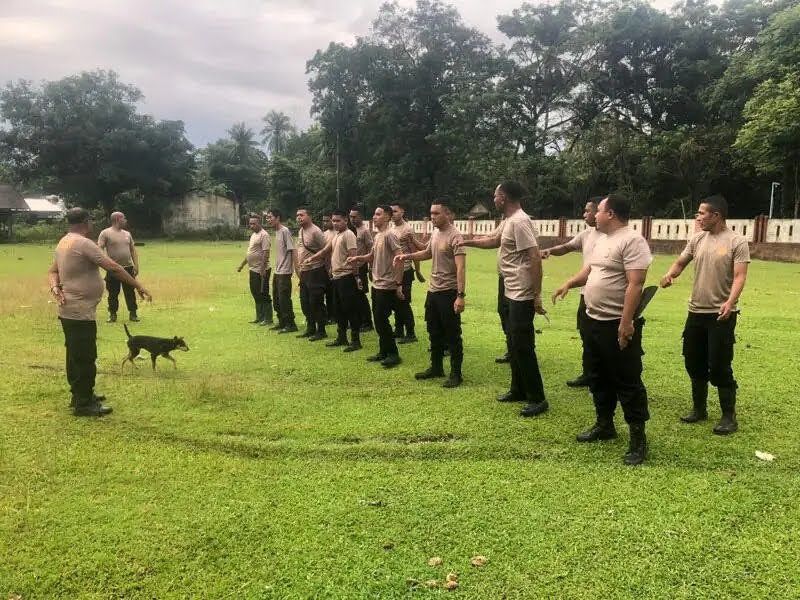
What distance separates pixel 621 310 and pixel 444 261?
2241mm

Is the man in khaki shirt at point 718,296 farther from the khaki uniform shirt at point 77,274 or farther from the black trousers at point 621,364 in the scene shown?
the khaki uniform shirt at point 77,274

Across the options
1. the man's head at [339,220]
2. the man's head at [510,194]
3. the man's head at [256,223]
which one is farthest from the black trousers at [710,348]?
the man's head at [256,223]

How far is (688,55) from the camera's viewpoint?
1259 inches

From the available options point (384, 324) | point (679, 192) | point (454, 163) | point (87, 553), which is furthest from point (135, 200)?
point (87, 553)

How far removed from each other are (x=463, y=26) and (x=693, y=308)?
42.5 m

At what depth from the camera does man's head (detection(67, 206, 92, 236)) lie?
5293 mm

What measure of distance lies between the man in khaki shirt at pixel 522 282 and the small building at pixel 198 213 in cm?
4686

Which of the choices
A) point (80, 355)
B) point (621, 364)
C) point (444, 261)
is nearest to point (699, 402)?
point (621, 364)

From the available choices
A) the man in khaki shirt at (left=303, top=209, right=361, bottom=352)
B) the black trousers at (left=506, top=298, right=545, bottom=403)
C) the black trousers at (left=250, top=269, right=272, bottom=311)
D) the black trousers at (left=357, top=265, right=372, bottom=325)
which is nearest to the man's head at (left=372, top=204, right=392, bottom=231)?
the man in khaki shirt at (left=303, top=209, right=361, bottom=352)

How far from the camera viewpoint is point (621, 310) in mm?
4129

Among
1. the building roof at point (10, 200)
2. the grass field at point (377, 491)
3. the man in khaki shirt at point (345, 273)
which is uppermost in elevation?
the building roof at point (10, 200)

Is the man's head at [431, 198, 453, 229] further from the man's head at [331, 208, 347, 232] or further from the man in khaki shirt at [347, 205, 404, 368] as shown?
the man's head at [331, 208, 347, 232]

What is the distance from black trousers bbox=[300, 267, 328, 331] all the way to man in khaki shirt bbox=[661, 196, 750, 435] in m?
5.24

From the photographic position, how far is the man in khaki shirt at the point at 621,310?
4.00 metres
